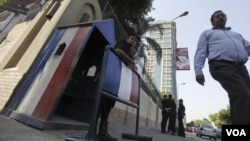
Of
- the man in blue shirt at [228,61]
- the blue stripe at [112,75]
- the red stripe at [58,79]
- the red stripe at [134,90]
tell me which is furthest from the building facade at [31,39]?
the man in blue shirt at [228,61]

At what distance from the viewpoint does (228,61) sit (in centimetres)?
329

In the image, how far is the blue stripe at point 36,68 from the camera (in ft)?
14.3

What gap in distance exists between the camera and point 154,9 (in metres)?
17.4

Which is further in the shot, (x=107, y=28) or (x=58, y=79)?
(x=107, y=28)

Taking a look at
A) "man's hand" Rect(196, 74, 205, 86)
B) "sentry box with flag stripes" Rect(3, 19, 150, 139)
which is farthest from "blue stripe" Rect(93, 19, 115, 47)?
"man's hand" Rect(196, 74, 205, 86)

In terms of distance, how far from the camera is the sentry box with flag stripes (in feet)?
11.5

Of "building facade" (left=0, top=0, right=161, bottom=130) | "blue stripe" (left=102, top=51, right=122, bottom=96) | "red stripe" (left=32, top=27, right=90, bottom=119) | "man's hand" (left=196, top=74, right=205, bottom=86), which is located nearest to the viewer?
"blue stripe" (left=102, top=51, right=122, bottom=96)

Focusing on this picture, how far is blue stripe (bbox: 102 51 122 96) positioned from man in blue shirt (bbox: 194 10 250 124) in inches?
43.4

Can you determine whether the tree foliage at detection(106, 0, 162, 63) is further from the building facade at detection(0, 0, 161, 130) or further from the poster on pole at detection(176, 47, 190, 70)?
the building facade at detection(0, 0, 161, 130)

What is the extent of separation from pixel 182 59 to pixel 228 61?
51.2 ft

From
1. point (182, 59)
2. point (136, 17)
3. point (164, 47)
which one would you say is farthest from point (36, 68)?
point (164, 47)

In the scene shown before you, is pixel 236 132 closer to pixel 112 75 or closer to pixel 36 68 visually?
pixel 112 75

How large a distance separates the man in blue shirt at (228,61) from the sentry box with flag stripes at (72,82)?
1.19 m

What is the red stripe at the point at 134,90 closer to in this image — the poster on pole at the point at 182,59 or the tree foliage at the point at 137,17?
the tree foliage at the point at 137,17
